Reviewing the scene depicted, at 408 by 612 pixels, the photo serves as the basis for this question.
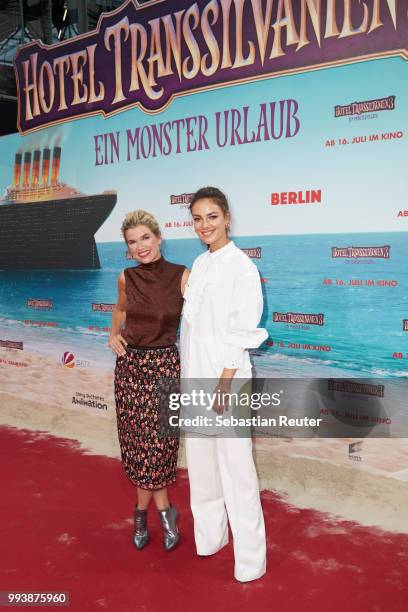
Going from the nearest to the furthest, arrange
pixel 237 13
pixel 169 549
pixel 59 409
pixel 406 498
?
1. pixel 169 549
2. pixel 406 498
3. pixel 237 13
4. pixel 59 409

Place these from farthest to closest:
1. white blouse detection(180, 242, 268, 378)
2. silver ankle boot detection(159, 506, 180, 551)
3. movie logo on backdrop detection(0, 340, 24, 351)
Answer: movie logo on backdrop detection(0, 340, 24, 351)
silver ankle boot detection(159, 506, 180, 551)
white blouse detection(180, 242, 268, 378)

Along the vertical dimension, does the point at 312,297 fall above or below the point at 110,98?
→ below

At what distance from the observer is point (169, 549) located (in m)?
2.58

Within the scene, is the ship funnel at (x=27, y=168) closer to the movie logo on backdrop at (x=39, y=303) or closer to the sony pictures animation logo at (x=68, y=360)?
the movie logo on backdrop at (x=39, y=303)

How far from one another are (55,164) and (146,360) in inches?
97.7

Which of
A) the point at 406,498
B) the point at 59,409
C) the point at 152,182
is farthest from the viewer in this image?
the point at 59,409

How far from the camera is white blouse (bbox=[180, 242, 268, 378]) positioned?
2.19 metres

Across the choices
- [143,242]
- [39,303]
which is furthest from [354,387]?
[39,303]

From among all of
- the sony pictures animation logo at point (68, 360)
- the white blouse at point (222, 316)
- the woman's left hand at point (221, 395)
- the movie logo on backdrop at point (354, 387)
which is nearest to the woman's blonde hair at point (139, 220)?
the white blouse at point (222, 316)

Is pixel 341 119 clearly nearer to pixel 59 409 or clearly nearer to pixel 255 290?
pixel 255 290

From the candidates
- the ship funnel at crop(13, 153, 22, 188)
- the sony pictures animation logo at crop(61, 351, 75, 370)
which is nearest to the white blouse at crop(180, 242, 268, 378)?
the sony pictures animation logo at crop(61, 351, 75, 370)

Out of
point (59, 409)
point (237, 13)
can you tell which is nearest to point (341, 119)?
point (237, 13)

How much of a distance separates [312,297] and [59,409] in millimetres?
2426

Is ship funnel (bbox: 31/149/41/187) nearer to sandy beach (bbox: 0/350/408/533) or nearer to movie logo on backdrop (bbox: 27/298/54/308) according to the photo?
movie logo on backdrop (bbox: 27/298/54/308)
